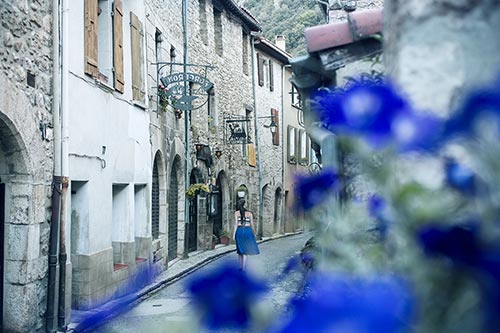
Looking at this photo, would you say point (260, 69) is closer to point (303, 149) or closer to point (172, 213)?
point (303, 149)

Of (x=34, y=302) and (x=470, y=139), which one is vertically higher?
(x=470, y=139)

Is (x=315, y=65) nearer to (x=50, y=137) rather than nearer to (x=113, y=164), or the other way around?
(x=50, y=137)

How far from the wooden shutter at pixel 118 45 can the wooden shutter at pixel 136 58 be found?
2.06 ft

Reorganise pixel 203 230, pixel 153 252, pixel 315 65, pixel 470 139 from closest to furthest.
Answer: pixel 470 139
pixel 315 65
pixel 153 252
pixel 203 230

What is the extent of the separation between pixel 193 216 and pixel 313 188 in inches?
546

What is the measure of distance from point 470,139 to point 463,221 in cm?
13

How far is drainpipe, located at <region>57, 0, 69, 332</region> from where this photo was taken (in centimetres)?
692

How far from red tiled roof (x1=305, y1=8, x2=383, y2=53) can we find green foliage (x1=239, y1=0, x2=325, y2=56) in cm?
3184

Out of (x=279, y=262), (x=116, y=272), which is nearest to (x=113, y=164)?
(x=116, y=272)

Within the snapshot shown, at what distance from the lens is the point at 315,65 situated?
2979 mm

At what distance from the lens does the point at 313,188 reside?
134cm

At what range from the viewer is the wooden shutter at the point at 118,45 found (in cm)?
919

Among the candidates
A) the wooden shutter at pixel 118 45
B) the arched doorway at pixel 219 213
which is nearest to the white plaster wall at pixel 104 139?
the wooden shutter at pixel 118 45

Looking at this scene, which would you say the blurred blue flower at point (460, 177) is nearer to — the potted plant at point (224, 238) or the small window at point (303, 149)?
the potted plant at point (224, 238)
